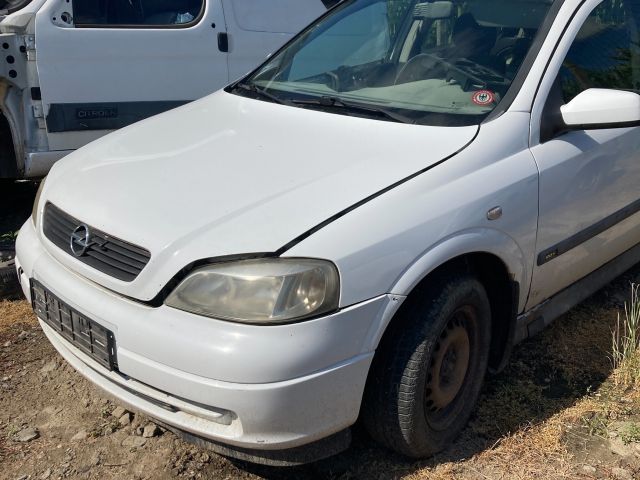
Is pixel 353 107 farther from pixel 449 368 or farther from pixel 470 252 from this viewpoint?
pixel 449 368

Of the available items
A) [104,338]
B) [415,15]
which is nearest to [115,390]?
[104,338]

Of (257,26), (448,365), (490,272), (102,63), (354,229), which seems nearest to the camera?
(354,229)

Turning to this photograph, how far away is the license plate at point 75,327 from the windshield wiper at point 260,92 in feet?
4.27

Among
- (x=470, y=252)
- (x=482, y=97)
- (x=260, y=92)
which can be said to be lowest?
(x=470, y=252)

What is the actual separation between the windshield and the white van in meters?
1.46

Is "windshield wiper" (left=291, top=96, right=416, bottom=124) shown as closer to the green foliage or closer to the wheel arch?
the wheel arch

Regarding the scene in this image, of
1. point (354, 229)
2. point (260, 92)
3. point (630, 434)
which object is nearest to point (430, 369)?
point (354, 229)

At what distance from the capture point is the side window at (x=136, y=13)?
15.1ft

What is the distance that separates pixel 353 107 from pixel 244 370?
137cm

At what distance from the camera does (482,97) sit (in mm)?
2836

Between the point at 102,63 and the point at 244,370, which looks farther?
the point at 102,63

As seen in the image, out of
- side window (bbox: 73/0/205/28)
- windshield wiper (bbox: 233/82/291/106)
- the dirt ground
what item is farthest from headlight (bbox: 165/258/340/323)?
side window (bbox: 73/0/205/28)

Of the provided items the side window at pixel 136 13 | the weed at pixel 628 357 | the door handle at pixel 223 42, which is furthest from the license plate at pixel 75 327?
the door handle at pixel 223 42

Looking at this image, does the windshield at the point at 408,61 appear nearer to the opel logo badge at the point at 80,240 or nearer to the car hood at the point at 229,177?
the car hood at the point at 229,177
